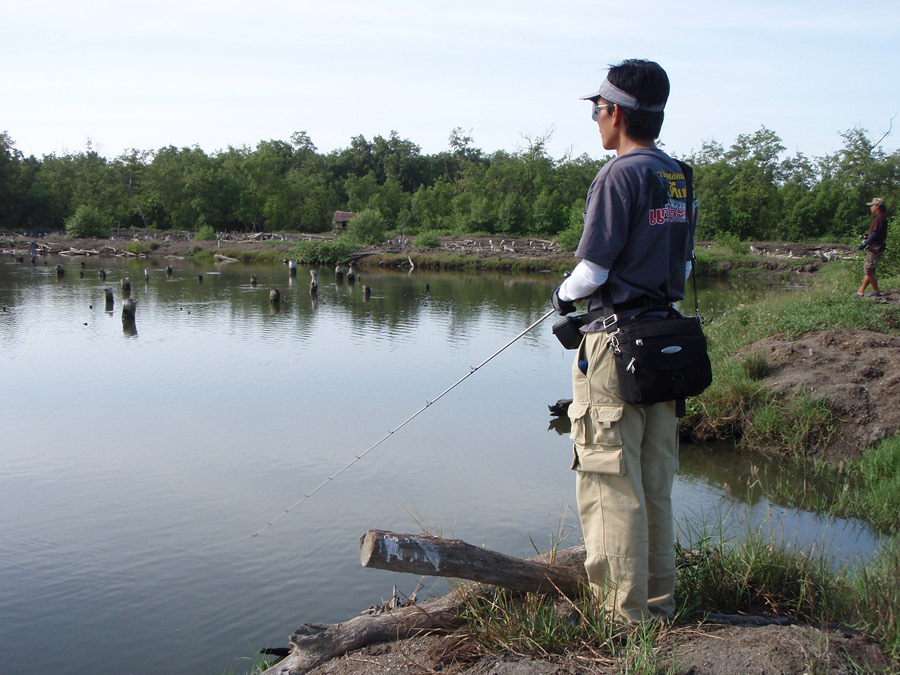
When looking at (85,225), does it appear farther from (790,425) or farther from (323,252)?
(790,425)

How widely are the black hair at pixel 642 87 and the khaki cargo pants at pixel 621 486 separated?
2.89ft

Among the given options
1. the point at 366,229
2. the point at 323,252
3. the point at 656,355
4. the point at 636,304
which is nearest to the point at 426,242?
the point at 366,229

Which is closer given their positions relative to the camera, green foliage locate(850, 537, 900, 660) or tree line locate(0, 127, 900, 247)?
green foliage locate(850, 537, 900, 660)

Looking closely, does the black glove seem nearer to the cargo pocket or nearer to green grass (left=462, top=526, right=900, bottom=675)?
the cargo pocket

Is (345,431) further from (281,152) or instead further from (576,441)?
(281,152)

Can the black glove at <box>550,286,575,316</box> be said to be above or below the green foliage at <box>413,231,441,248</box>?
below

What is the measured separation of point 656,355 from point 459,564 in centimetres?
122

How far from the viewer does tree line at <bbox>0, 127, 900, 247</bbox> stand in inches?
2186

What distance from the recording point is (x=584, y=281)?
10.0 feet

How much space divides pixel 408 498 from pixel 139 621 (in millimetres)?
2814

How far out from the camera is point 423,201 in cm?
7006

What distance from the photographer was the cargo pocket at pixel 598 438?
2.95m

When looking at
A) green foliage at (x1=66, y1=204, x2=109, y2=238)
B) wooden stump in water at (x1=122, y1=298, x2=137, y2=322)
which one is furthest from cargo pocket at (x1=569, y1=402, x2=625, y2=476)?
green foliage at (x1=66, y1=204, x2=109, y2=238)

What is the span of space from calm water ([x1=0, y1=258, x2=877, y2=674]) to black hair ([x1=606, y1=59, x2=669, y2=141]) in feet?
7.85
